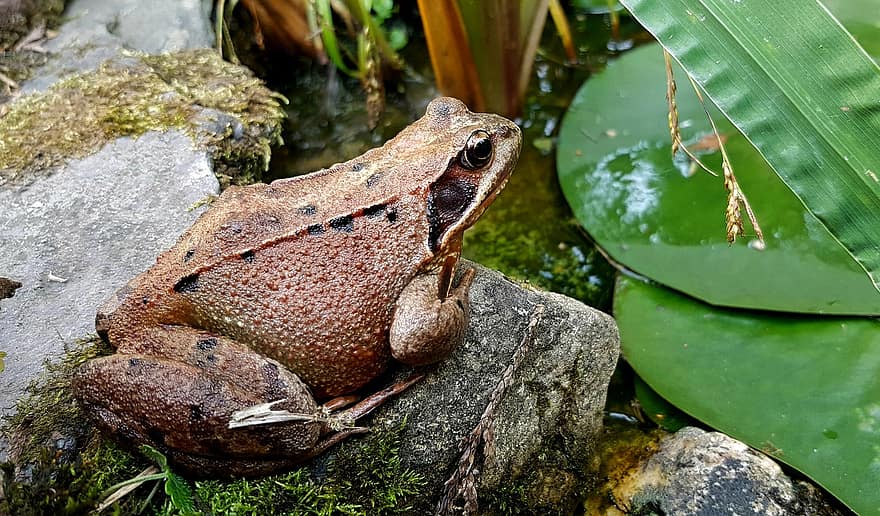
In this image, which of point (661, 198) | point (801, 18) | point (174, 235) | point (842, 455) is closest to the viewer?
point (801, 18)

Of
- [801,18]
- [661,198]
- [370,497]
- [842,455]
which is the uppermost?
[801,18]

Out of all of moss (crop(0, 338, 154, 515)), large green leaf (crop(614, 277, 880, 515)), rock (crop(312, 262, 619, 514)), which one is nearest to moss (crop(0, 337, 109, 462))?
moss (crop(0, 338, 154, 515))

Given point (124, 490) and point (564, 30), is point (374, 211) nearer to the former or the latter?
point (124, 490)

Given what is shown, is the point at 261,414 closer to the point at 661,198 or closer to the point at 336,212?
the point at 336,212

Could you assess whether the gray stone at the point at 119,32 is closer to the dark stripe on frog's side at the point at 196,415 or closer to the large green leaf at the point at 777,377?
the dark stripe on frog's side at the point at 196,415

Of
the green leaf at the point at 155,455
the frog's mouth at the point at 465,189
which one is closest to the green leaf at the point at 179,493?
the green leaf at the point at 155,455

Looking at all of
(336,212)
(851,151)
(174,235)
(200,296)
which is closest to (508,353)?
(336,212)

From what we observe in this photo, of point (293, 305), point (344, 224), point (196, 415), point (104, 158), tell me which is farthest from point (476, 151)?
point (104, 158)
